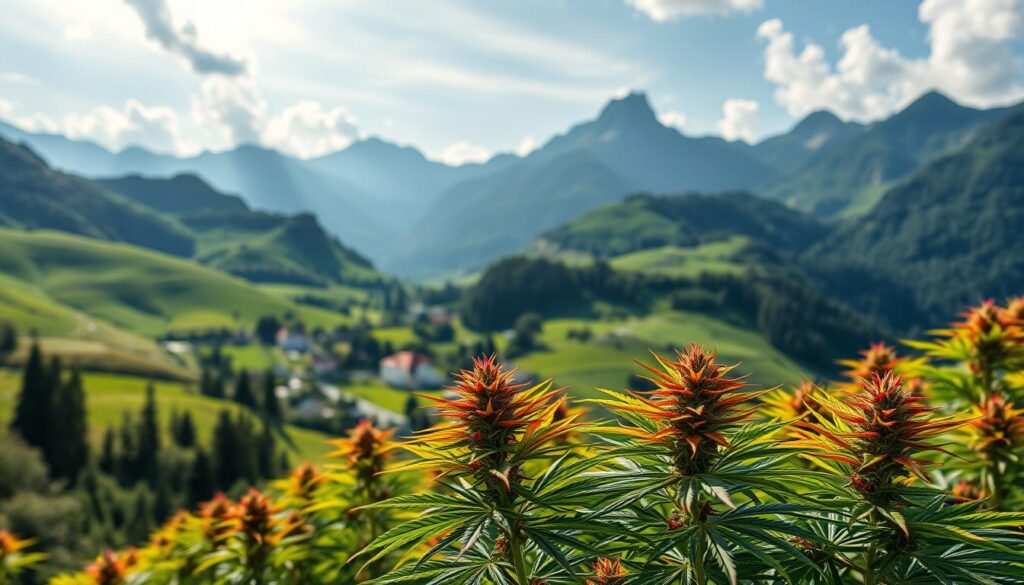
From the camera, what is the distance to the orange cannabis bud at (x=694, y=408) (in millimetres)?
3270

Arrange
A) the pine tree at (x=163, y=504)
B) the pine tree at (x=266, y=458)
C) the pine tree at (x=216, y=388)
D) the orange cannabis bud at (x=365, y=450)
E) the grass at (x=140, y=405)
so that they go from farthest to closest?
1. the pine tree at (x=216, y=388)
2. the grass at (x=140, y=405)
3. the pine tree at (x=266, y=458)
4. the pine tree at (x=163, y=504)
5. the orange cannabis bud at (x=365, y=450)

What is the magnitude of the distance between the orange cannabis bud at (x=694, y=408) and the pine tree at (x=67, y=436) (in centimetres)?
11476

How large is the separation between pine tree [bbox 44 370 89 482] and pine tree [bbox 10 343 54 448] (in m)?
3.07

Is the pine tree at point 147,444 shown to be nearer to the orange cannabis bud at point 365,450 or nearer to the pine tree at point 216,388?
the pine tree at point 216,388

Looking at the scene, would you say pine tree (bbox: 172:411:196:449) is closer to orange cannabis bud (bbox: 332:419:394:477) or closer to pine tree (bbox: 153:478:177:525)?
pine tree (bbox: 153:478:177:525)

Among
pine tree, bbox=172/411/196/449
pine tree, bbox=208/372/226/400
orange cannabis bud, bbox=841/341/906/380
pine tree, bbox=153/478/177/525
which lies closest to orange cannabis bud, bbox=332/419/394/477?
orange cannabis bud, bbox=841/341/906/380

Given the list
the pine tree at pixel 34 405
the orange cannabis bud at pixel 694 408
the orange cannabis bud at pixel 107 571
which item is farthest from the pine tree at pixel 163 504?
the orange cannabis bud at pixel 694 408

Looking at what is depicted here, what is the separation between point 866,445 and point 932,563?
692 mm

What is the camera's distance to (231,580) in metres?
6.25

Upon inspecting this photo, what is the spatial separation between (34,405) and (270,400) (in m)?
55.2

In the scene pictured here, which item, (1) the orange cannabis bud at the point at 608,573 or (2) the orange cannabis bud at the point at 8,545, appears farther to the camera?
(2) the orange cannabis bud at the point at 8,545

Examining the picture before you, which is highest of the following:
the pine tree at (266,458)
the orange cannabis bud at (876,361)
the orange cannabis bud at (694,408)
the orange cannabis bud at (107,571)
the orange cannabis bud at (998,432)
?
the orange cannabis bud at (694,408)

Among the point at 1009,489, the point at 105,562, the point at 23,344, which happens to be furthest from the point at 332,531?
the point at 23,344

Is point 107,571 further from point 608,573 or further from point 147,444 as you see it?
point 147,444
